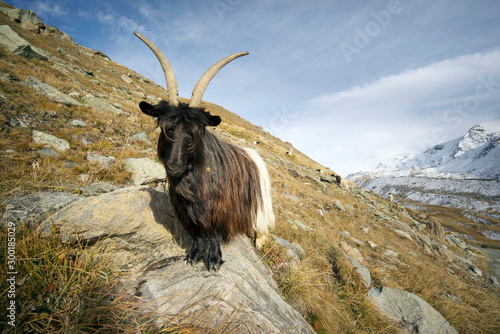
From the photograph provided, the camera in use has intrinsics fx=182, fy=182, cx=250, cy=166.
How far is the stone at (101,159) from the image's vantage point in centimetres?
461

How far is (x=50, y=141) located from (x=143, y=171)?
97.9 inches

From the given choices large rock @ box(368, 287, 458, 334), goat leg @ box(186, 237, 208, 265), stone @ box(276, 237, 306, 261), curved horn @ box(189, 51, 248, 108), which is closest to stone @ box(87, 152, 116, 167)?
curved horn @ box(189, 51, 248, 108)

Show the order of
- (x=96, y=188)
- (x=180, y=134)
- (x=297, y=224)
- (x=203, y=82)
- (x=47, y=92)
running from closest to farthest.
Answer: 1. (x=180, y=134)
2. (x=203, y=82)
3. (x=96, y=188)
4. (x=297, y=224)
5. (x=47, y=92)

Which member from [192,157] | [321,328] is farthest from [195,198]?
[321,328]

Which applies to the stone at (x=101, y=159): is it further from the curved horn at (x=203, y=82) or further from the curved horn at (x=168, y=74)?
the curved horn at (x=203, y=82)

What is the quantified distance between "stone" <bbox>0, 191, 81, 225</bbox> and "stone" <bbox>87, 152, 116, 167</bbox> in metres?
1.59

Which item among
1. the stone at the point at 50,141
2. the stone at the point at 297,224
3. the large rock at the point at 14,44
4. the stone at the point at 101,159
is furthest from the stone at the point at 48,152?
the large rock at the point at 14,44

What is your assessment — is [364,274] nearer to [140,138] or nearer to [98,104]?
[140,138]

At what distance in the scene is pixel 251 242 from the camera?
3.89m

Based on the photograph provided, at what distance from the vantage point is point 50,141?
470 centimetres

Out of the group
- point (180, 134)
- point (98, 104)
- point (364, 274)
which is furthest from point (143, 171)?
point (98, 104)

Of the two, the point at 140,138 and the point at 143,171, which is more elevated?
the point at 140,138

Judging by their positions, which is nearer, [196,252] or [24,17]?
[196,252]

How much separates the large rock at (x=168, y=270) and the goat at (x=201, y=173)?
28 cm
